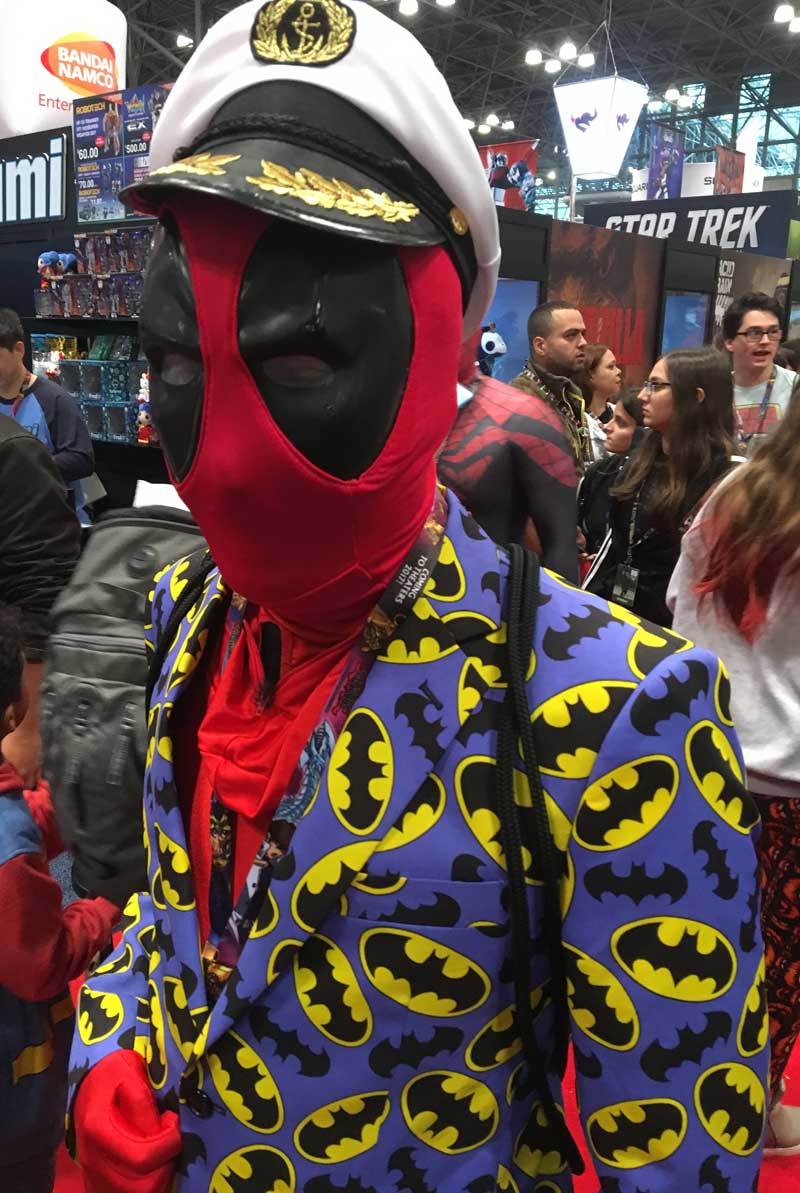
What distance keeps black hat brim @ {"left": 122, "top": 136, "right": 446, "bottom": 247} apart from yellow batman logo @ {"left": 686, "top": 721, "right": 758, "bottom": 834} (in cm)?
38

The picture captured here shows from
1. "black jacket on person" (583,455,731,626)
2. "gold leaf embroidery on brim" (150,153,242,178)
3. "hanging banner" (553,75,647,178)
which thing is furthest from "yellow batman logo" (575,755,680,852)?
"hanging banner" (553,75,647,178)

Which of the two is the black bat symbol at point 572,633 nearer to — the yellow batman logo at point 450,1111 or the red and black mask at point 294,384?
the red and black mask at point 294,384

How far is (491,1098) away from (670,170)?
15564 mm

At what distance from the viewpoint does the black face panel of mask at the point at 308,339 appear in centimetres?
61

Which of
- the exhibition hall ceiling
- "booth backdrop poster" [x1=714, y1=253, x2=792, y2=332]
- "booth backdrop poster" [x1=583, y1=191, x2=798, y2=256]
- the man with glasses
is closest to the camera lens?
the man with glasses

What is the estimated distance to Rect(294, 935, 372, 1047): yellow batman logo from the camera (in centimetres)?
68

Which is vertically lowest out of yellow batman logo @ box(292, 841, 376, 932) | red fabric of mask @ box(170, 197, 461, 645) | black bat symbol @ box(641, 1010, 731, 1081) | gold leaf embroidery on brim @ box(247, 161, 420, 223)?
black bat symbol @ box(641, 1010, 731, 1081)

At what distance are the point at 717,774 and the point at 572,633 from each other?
14 cm

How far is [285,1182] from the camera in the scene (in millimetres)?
726

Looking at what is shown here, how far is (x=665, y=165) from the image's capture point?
46.4 ft

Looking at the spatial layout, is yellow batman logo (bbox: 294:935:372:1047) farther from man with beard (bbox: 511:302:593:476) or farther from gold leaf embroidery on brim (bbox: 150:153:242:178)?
man with beard (bbox: 511:302:593:476)

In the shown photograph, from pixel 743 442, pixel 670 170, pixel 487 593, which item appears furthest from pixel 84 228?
pixel 670 170

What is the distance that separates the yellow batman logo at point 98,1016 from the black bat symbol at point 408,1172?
0.89ft

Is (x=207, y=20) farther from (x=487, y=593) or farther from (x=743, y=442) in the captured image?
(x=487, y=593)
